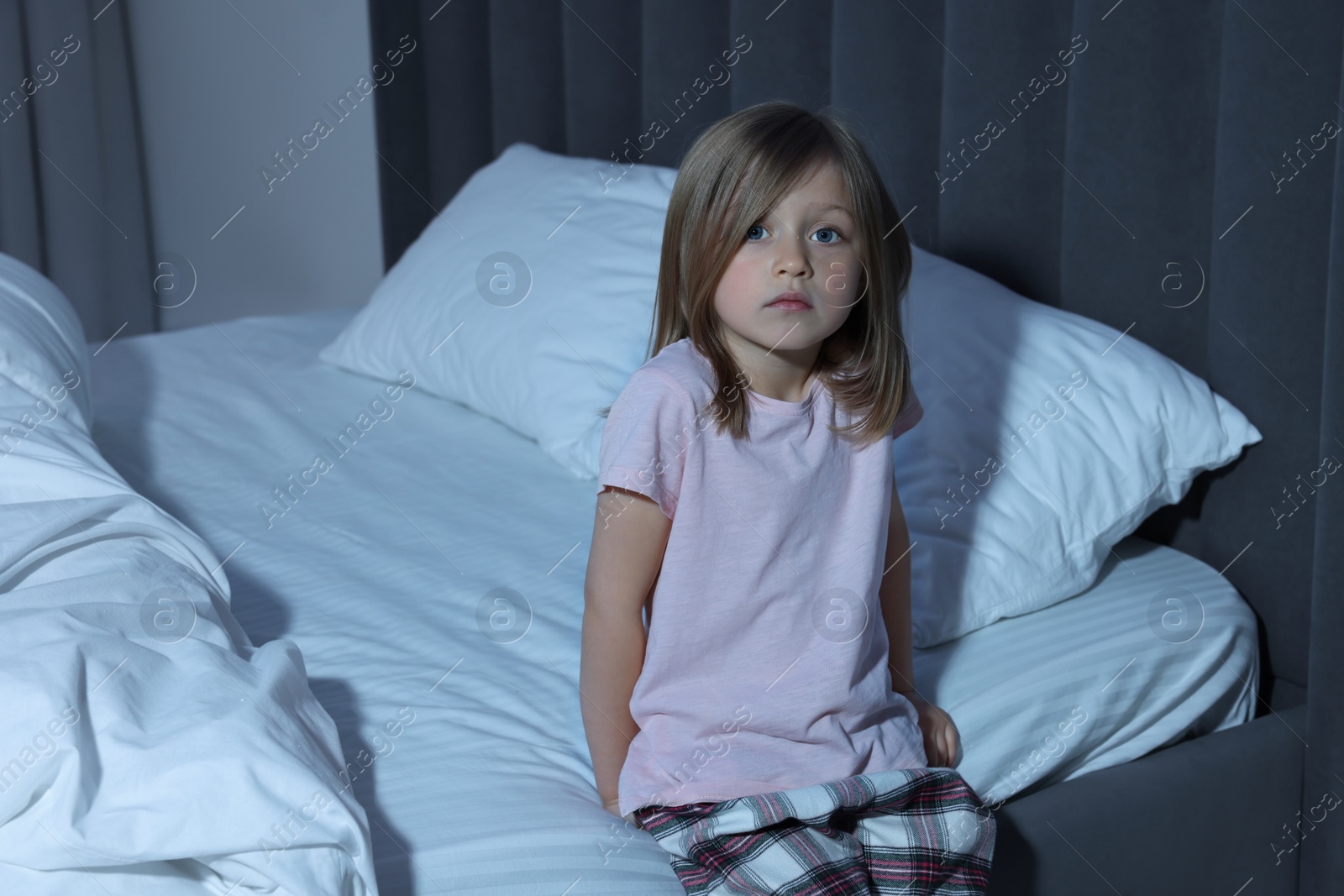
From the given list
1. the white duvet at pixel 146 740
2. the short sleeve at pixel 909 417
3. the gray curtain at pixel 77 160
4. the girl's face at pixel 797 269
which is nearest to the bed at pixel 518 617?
the white duvet at pixel 146 740

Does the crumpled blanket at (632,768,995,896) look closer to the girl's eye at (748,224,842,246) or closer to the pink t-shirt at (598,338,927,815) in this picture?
the pink t-shirt at (598,338,927,815)

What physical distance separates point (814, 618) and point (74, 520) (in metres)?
0.60

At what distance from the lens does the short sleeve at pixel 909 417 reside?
3.12 feet

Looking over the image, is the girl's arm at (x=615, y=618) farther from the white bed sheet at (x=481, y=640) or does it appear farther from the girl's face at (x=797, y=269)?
the girl's face at (x=797, y=269)

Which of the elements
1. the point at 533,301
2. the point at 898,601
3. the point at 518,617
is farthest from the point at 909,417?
the point at 533,301

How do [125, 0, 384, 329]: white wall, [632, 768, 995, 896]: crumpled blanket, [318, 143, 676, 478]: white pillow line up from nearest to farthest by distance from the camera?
1. [632, 768, 995, 896]: crumpled blanket
2. [318, 143, 676, 478]: white pillow
3. [125, 0, 384, 329]: white wall

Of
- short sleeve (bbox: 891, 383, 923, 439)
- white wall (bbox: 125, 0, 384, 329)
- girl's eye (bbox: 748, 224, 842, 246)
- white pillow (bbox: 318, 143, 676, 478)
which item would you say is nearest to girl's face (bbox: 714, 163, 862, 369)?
girl's eye (bbox: 748, 224, 842, 246)

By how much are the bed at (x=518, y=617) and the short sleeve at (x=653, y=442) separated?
0.77 feet

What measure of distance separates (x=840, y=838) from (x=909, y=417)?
1.13 ft

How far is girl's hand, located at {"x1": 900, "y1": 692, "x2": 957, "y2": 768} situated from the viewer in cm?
93

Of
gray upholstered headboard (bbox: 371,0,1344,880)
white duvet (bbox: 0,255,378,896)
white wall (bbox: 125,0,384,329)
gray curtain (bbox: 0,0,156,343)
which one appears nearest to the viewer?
white duvet (bbox: 0,255,378,896)

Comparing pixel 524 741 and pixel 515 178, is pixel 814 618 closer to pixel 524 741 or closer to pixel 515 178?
pixel 524 741

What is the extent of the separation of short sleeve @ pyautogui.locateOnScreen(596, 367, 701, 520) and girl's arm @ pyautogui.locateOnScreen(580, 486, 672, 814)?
15 mm

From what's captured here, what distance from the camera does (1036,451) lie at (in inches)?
45.3
